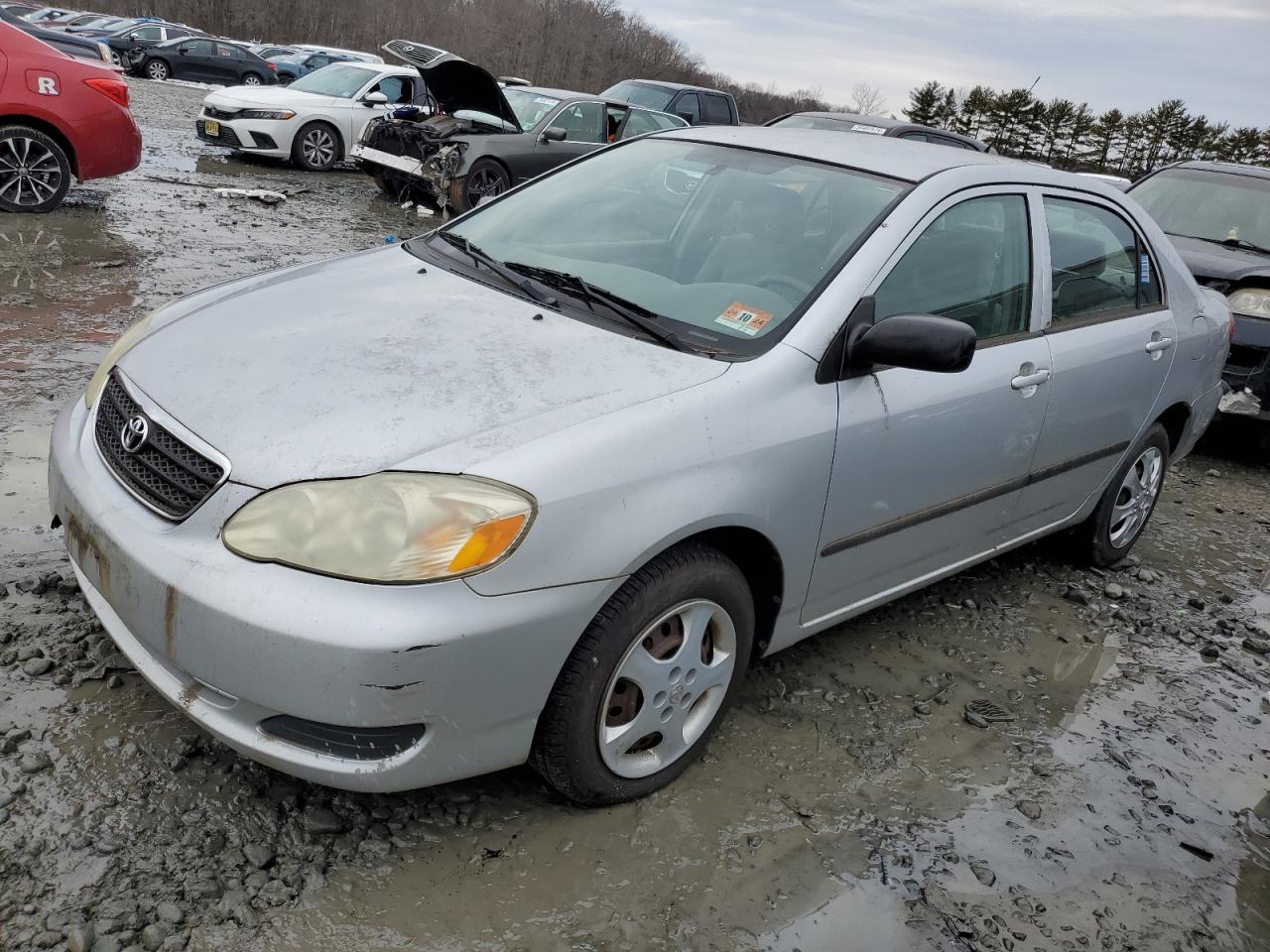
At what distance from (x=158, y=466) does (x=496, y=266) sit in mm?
1243

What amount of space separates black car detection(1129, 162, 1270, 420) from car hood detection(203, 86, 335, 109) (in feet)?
33.3

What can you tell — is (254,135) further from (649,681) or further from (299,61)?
(299,61)

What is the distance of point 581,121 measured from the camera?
1212 cm

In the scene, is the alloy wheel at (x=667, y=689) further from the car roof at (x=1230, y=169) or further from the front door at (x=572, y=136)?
the front door at (x=572, y=136)

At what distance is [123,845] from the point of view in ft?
7.11

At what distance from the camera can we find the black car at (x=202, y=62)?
28.4m

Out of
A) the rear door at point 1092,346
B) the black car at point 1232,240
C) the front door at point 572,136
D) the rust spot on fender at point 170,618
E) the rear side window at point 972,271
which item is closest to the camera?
the rust spot on fender at point 170,618

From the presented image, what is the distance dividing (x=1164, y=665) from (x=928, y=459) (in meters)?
1.64

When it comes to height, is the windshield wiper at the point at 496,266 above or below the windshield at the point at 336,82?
above

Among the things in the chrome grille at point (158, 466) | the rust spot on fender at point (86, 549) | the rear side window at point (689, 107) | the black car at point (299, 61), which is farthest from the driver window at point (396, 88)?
the black car at point (299, 61)

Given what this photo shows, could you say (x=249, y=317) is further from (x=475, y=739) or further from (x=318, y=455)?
(x=475, y=739)

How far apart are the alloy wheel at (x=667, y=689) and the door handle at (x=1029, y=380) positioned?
1.34m

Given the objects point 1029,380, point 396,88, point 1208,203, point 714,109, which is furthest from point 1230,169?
point 396,88

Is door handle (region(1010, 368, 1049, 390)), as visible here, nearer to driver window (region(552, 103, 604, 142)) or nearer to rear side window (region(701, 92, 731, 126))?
driver window (region(552, 103, 604, 142))
